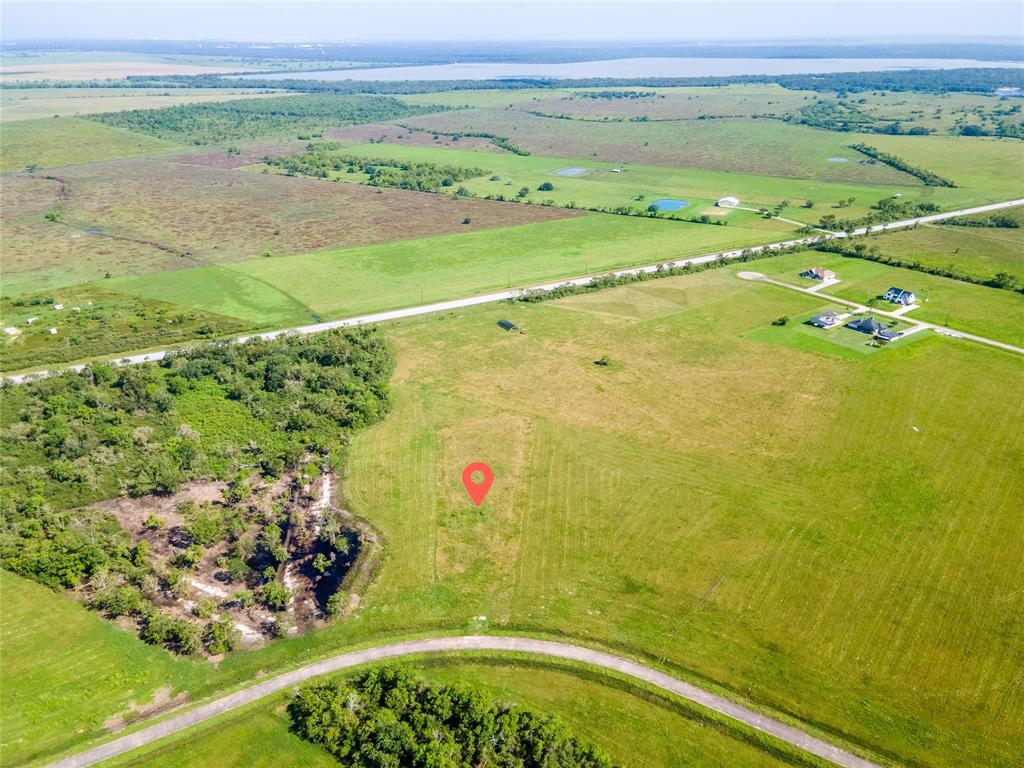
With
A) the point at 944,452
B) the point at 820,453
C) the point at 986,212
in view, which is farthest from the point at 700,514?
the point at 986,212

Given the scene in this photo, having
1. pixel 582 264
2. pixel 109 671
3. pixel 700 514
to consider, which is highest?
pixel 582 264

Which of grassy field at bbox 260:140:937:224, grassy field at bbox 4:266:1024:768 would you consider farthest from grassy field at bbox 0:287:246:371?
grassy field at bbox 260:140:937:224

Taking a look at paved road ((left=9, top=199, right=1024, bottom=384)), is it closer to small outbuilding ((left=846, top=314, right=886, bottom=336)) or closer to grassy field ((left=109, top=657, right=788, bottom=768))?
small outbuilding ((left=846, top=314, right=886, bottom=336))

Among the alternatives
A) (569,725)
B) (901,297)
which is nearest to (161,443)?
(569,725)

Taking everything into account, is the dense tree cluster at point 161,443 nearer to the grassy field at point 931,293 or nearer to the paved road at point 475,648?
the paved road at point 475,648

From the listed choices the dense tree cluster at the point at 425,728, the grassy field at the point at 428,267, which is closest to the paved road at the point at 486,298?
the grassy field at the point at 428,267

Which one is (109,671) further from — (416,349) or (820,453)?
(820,453)
